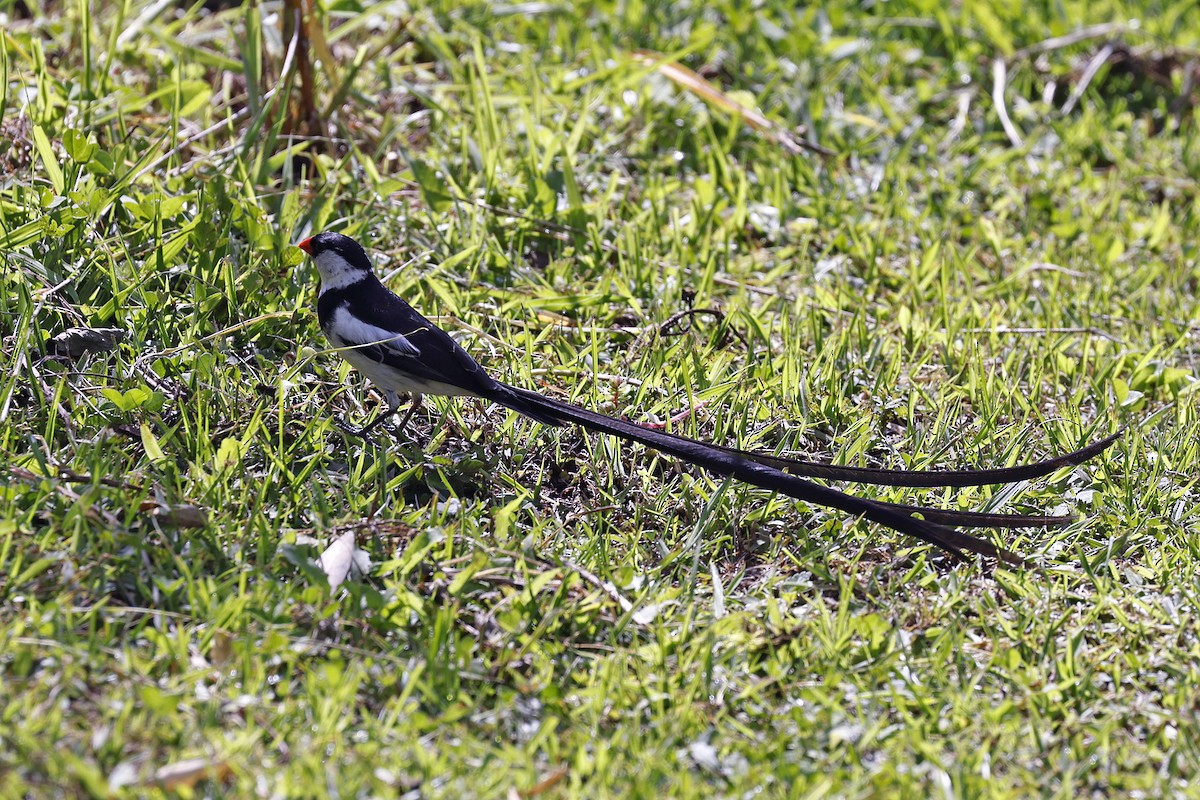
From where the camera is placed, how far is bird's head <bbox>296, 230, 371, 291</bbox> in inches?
136

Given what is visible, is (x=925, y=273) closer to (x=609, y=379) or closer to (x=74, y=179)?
(x=609, y=379)

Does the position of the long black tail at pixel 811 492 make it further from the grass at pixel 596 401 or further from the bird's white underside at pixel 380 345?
the bird's white underside at pixel 380 345

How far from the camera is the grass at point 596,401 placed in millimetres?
2494

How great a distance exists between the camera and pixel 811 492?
3016 millimetres

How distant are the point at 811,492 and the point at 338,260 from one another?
1514 millimetres

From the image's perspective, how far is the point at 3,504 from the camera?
2756 mm

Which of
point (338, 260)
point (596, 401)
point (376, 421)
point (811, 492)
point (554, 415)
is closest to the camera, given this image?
point (811, 492)

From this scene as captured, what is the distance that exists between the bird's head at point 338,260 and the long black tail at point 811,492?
25.1 inches

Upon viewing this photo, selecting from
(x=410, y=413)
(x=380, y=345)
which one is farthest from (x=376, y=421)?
(x=380, y=345)

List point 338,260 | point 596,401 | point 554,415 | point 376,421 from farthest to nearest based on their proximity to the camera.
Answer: point 596,401
point 338,260
point 376,421
point 554,415

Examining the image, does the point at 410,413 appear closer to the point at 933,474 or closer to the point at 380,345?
the point at 380,345

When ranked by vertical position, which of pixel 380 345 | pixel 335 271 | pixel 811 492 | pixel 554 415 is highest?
pixel 335 271

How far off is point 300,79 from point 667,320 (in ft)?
5.38

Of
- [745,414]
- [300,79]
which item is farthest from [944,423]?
[300,79]
